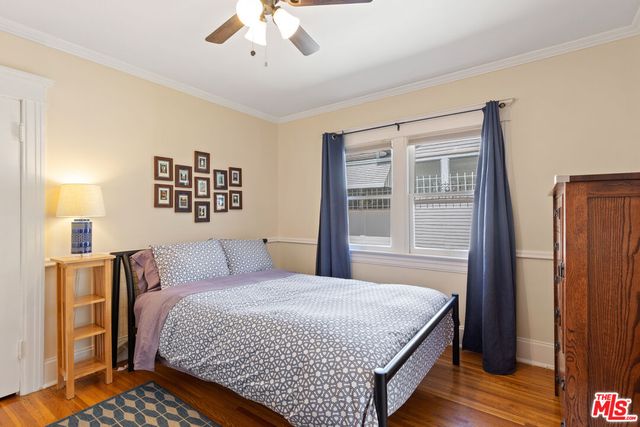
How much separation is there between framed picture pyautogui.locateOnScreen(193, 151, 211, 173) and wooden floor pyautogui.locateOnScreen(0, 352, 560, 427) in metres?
1.95

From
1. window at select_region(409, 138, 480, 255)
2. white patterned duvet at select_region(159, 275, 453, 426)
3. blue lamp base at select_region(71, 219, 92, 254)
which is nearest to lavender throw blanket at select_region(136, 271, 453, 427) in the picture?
white patterned duvet at select_region(159, 275, 453, 426)

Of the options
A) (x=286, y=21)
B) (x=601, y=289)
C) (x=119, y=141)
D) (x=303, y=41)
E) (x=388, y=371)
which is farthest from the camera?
(x=119, y=141)

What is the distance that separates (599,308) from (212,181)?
3.35 metres

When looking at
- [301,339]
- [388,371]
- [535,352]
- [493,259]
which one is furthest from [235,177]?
[535,352]

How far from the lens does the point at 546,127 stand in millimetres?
2648

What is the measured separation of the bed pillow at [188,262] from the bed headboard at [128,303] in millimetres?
241

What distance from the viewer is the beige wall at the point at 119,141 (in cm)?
245

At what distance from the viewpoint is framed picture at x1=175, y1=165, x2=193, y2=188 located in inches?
129

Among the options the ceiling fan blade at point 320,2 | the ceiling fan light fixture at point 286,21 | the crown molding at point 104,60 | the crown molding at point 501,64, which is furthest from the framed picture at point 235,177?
the ceiling fan blade at point 320,2

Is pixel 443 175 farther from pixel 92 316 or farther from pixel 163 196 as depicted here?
pixel 92 316

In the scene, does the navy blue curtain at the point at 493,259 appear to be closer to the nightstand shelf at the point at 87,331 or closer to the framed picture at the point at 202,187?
the framed picture at the point at 202,187

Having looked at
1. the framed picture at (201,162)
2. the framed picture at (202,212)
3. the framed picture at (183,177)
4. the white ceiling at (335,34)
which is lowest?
the framed picture at (202,212)

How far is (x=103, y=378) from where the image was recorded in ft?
Answer: 8.20

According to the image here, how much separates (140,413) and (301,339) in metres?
1.25
